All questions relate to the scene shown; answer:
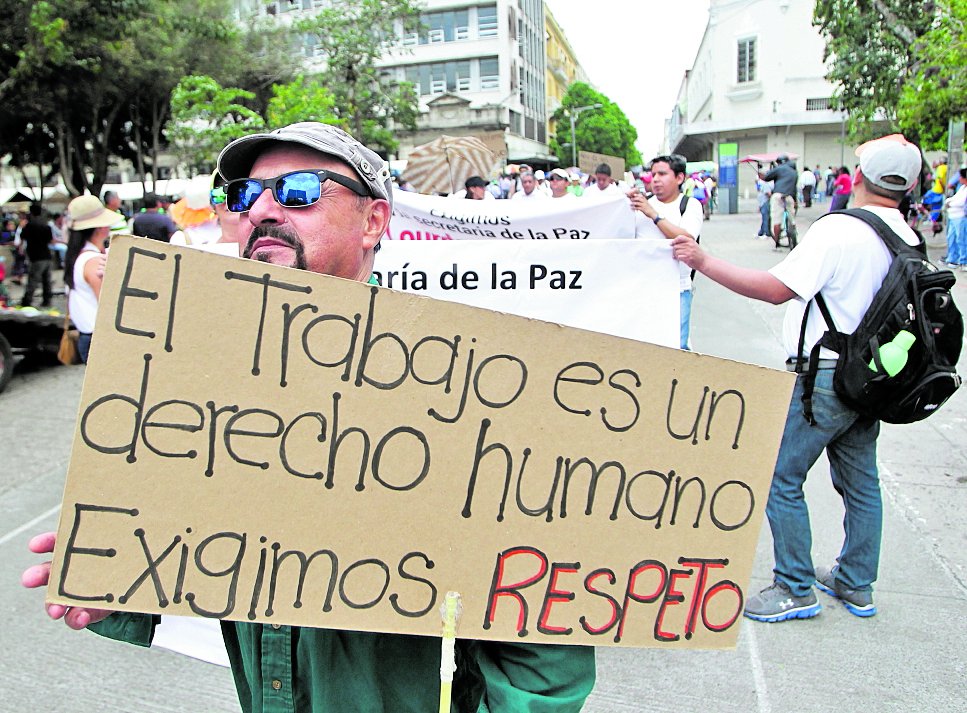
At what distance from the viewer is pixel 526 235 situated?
17.7 ft

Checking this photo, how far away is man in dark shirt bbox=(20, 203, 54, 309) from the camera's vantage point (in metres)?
15.4

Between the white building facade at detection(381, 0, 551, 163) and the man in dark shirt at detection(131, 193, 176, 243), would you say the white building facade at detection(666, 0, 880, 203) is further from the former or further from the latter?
the man in dark shirt at detection(131, 193, 176, 243)

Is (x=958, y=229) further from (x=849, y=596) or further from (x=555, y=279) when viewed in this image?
→ (x=849, y=596)

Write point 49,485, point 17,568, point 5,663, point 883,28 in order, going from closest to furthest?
point 5,663, point 17,568, point 49,485, point 883,28

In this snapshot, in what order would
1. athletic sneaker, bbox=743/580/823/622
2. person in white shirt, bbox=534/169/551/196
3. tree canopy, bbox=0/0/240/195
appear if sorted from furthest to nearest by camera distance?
person in white shirt, bbox=534/169/551/196 → tree canopy, bbox=0/0/240/195 → athletic sneaker, bbox=743/580/823/622

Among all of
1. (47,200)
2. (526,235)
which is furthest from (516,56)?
(526,235)

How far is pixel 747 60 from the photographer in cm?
4884

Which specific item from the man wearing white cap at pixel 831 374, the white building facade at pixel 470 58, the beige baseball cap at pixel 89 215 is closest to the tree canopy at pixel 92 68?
the beige baseball cap at pixel 89 215

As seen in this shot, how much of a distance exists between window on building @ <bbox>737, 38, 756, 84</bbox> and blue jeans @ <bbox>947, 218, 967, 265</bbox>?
39878mm

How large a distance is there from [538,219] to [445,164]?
5.57m

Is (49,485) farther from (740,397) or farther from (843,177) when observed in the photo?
(843,177)

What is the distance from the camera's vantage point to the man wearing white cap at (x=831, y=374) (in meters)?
2.99

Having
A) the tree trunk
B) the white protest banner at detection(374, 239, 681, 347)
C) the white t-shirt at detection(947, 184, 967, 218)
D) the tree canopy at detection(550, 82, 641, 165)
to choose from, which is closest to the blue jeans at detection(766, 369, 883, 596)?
the white protest banner at detection(374, 239, 681, 347)

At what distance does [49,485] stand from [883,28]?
20.2m
